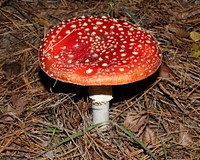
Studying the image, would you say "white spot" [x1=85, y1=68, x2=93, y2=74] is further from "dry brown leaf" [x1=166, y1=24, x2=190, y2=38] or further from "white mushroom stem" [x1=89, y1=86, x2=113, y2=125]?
"dry brown leaf" [x1=166, y1=24, x2=190, y2=38]

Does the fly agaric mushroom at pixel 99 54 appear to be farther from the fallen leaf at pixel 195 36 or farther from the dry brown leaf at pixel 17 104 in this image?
the fallen leaf at pixel 195 36

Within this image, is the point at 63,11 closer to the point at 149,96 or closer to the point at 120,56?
the point at 149,96

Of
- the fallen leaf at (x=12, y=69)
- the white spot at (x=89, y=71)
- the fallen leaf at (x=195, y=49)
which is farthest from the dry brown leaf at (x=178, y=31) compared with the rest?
the white spot at (x=89, y=71)

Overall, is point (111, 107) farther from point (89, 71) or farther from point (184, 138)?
point (89, 71)

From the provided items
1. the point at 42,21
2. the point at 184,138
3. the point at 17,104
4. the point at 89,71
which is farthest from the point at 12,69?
the point at 184,138

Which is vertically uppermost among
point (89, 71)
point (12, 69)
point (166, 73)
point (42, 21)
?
point (89, 71)

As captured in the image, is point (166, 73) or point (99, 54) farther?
point (166, 73)
